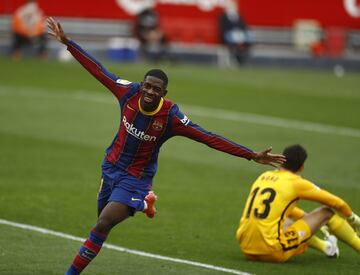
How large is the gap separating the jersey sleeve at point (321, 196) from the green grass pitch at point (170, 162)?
2.38ft

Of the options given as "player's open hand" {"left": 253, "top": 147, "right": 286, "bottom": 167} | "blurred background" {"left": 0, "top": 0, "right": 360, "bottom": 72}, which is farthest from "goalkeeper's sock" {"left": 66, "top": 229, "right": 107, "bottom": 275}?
"blurred background" {"left": 0, "top": 0, "right": 360, "bottom": 72}

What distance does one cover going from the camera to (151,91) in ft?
31.8

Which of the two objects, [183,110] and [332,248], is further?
[183,110]

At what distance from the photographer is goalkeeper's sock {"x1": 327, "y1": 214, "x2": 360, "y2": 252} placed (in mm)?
11352

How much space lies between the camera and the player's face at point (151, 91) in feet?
31.8

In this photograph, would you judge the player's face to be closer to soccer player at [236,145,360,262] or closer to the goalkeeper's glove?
soccer player at [236,145,360,262]

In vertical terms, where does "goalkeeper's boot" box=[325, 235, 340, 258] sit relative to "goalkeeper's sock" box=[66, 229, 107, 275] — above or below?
below

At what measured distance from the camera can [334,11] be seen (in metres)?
40.3

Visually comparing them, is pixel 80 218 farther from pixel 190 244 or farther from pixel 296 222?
pixel 296 222

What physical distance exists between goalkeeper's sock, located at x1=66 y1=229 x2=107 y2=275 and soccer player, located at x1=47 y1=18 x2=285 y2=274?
0.85ft

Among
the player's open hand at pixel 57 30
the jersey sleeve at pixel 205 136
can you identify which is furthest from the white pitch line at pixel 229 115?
the player's open hand at pixel 57 30

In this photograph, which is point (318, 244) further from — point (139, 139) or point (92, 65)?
point (92, 65)

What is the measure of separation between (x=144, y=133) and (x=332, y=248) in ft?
10.6

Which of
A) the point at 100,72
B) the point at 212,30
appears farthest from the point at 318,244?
the point at 212,30
